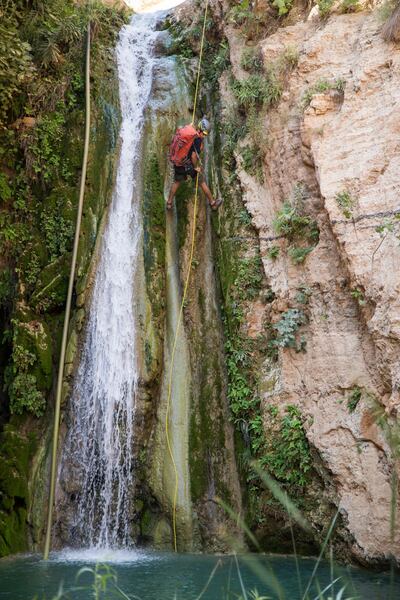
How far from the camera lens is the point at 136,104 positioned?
10898 mm

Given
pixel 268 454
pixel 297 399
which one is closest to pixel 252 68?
pixel 297 399

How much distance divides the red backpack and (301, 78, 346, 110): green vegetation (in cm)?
174

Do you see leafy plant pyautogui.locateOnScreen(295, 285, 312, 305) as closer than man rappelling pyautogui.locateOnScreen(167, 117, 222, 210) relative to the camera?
Yes

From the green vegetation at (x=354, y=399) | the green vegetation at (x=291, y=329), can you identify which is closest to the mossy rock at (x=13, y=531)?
the green vegetation at (x=291, y=329)

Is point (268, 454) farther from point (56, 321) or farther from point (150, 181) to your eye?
point (150, 181)

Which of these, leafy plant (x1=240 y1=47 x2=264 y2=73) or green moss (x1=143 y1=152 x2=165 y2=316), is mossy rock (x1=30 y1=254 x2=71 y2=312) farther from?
leafy plant (x1=240 y1=47 x2=264 y2=73)

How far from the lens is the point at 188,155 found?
9.29 m

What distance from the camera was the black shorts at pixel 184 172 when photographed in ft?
30.8

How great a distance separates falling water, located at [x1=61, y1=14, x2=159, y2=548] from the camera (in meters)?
7.70

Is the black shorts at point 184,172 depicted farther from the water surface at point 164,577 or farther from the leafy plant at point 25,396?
the water surface at point 164,577

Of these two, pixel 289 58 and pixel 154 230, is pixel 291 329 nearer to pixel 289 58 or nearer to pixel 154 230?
pixel 154 230

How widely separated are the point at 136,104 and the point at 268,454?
6.90m

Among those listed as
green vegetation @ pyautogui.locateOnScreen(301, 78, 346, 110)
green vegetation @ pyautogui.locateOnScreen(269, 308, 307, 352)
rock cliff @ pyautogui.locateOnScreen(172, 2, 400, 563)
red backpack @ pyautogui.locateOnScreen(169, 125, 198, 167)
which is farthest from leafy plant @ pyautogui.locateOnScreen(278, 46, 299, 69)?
green vegetation @ pyautogui.locateOnScreen(269, 308, 307, 352)

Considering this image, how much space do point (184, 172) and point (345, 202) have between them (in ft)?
10.1
